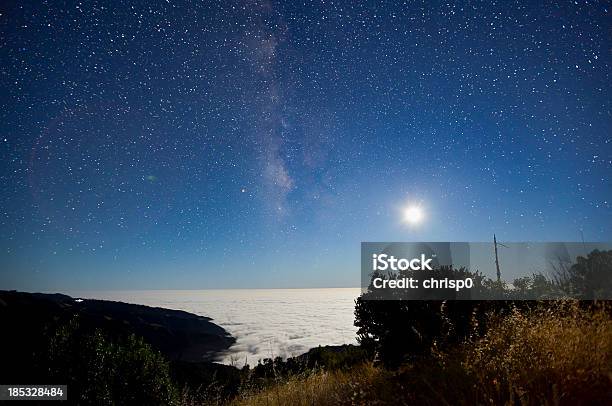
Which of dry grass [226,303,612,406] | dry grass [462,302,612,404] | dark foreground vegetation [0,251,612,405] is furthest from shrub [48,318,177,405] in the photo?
dry grass [462,302,612,404]

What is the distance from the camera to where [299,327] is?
149125 mm

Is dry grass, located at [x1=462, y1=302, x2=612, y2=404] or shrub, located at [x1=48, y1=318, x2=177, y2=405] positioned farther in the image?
shrub, located at [x1=48, y1=318, x2=177, y2=405]

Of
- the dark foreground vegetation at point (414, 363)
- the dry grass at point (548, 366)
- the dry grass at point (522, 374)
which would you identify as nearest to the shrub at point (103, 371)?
the dark foreground vegetation at point (414, 363)

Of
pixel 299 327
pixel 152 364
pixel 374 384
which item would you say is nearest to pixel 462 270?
pixel 374 384

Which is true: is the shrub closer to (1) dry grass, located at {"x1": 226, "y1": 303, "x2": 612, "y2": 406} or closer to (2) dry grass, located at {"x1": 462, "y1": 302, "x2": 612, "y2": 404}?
(1) dry grass, located at {"x1": 226, "y1": 303, "x2": 612, "y2": 406}

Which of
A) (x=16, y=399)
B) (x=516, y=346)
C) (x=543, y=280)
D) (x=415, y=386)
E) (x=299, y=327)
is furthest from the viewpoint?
(x=299, y=327)

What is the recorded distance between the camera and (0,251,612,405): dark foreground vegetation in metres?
3.15

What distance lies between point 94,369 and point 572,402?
9413 mm

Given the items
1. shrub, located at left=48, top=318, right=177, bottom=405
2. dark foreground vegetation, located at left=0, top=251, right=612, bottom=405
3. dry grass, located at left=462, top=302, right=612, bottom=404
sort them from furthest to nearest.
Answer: shrub, located at left=48, top=318, right=177, bottom=405 → dark foreground vegetation, located at left=0, top=251, right=612, bottom=405 → dry grass, located at left=462, top=302, right=612, bottom=404

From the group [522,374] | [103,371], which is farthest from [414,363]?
[103,371]

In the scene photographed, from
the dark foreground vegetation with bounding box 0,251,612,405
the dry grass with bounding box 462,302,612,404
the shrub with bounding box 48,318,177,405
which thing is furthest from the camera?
the shrub with bounding box 48,318,177,405

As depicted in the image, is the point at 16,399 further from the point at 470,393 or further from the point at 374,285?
the point at 470,393

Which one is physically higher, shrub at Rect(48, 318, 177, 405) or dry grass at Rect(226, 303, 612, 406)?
dry grass at Rect(226, 303, 612, 406)

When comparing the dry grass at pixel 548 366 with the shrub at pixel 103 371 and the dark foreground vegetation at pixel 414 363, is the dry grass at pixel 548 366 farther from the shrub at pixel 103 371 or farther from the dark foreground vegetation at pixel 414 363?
the shrub at pixel 103 371
